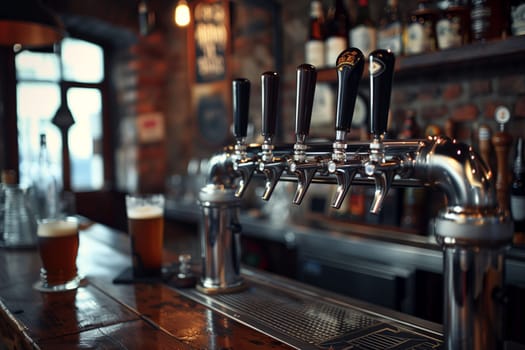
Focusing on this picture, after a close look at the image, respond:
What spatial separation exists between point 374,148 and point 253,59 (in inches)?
110

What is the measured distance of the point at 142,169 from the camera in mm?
4406

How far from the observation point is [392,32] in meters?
2.20

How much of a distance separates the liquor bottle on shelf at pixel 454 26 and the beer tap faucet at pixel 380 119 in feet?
4.28

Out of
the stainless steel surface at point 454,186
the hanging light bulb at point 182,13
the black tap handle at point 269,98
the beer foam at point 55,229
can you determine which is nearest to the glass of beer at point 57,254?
the beer foam at point 55,229

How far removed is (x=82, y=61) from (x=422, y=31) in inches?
134

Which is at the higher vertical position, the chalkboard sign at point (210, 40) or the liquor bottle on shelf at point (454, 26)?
the chalkboard sign at point (210, 40)

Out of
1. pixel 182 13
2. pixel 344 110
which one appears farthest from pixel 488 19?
pixel 344 110

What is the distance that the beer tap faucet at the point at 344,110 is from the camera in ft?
2.84

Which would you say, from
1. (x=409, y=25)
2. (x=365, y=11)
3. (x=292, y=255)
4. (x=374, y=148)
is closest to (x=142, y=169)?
(x=292, y=255)

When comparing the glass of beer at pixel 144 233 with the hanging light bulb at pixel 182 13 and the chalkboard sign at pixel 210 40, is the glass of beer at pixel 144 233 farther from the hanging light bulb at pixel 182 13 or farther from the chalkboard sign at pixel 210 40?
the chalkboard sign at pixel 210 40

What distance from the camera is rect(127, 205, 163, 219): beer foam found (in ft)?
4.40

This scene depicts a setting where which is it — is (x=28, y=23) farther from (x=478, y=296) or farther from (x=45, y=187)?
(x=478, y=296)

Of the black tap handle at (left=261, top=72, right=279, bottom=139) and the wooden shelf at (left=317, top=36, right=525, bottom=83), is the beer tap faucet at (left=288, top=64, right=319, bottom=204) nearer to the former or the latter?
the black tap handle at (left=261, top=72, right=279, bottom=139)

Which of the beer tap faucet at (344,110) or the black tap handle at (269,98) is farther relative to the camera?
the black tap handle at (269,98)
